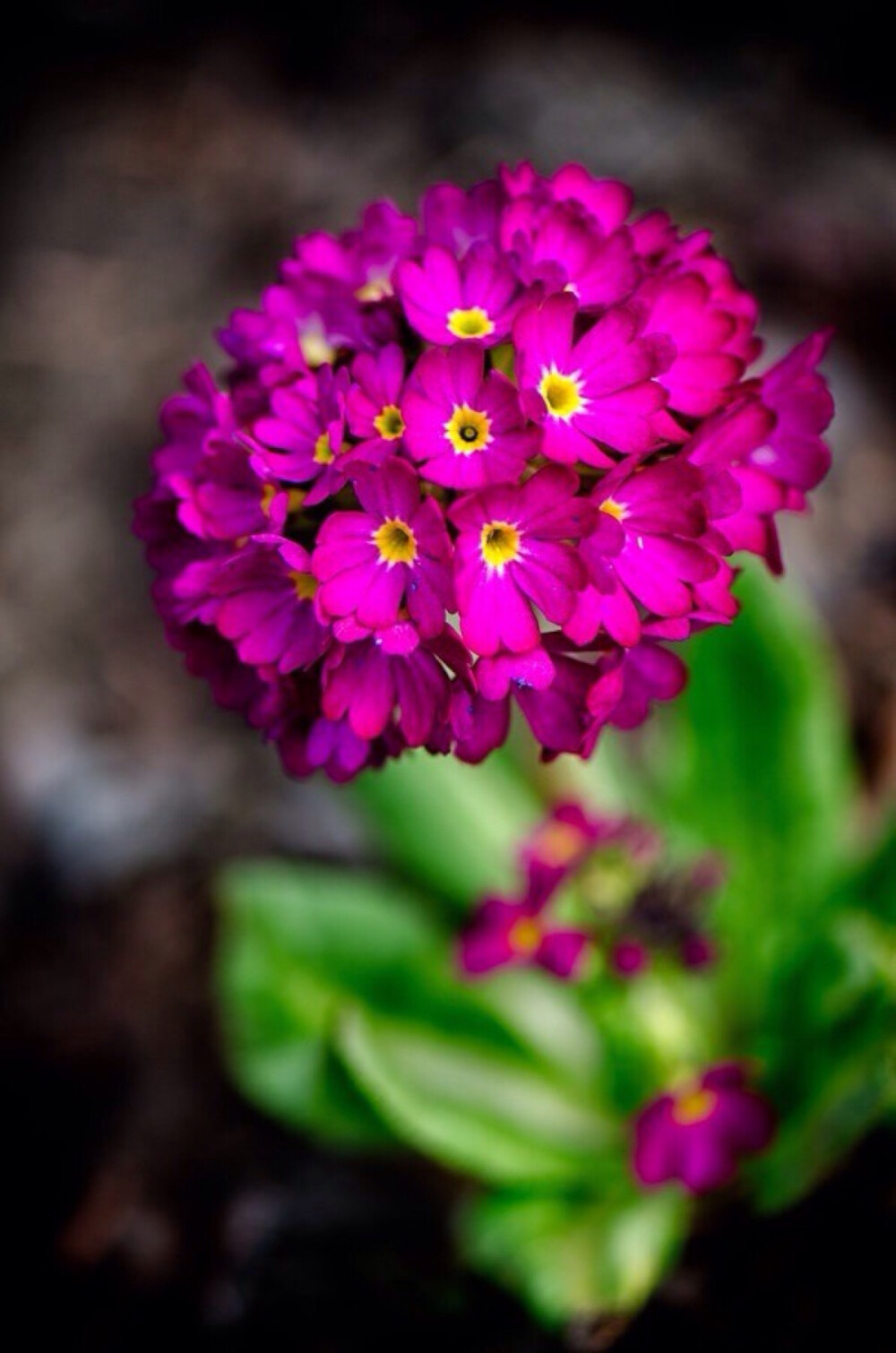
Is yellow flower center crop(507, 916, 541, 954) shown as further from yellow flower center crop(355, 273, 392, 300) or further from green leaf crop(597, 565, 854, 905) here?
yellow flower center crop(355, 273, 392, 300)

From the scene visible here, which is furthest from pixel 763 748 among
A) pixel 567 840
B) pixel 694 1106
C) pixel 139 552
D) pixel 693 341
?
pixel 139 552

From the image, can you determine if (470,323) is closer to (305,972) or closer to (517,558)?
(517,558)

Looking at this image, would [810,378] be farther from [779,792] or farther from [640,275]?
[779,792]

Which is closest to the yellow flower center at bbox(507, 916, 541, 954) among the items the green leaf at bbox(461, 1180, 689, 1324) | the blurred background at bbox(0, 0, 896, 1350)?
the green leaf at bbox(461, 1180, 689, 1324)

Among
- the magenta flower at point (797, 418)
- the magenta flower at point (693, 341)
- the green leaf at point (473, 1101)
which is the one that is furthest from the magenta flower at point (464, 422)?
the green leaf at point (473, 1101)

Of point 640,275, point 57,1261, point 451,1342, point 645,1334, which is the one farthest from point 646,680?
point 57,1261

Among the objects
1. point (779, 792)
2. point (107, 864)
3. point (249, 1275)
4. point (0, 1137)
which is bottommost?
point (0, 1137)
